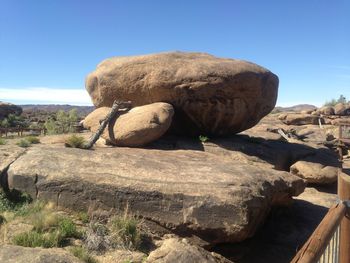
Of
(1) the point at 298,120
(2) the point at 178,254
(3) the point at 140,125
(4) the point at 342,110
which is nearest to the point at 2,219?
(2) the point at 178,254

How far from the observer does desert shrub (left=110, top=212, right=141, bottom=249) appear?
7973mm

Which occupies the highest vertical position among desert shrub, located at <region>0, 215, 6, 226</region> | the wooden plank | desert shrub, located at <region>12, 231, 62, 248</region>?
Answer: the wooden plank

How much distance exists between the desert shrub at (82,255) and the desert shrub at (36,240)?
0.43m

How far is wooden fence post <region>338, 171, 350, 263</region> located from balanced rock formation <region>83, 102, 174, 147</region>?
9.02 m

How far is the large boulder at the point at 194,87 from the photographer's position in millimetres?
13781

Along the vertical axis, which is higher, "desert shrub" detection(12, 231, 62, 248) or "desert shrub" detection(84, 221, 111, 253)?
"desert shrub" detection(12, 231, 62, 248)

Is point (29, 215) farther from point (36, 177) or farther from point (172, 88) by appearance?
point (172, 88)

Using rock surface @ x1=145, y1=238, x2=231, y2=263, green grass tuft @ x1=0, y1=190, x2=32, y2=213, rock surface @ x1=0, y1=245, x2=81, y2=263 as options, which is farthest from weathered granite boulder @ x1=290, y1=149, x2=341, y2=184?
rock surface @ x1=0, y1=245, x2=81, y2=263

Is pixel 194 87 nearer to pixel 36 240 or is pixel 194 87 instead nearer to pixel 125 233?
pixel 125 233

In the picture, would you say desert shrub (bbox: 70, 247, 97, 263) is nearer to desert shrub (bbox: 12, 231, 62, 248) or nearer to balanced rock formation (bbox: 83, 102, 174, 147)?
desert shrub (bbox: 12, 231, 62, 248)

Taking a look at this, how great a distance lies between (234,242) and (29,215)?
4.63m

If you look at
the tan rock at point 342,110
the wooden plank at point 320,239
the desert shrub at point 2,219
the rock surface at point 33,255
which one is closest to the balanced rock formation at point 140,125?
the desert shrub at point 2,219

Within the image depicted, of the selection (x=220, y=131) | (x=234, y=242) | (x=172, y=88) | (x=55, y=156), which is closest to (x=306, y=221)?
(x=234, y=242)

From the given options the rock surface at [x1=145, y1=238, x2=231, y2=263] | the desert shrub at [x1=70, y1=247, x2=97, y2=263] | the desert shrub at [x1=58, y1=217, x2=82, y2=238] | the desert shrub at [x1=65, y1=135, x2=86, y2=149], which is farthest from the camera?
the desert shrub at [x1=65, y1=135, x2=86, y2=149]
